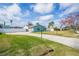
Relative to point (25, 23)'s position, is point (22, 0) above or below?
above

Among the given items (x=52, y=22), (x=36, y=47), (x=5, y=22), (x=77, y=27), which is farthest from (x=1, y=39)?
(x=77, y=27)

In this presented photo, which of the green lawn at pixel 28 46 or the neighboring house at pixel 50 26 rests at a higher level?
the neighboring house at pixel 50 26

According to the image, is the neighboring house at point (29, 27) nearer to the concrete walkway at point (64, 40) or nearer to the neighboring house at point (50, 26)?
the concrete walkway at point (64, 40)

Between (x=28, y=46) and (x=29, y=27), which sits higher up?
(x=29, y=27)

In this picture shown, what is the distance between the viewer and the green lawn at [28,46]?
149 cm

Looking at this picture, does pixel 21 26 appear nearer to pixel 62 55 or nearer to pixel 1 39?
pixel 1 39

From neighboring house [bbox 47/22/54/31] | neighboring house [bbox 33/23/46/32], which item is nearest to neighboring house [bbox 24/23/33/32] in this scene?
neighboring house [bbox 33/23/46/32]

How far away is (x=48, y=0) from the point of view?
1500mm

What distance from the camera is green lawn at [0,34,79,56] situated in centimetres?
149

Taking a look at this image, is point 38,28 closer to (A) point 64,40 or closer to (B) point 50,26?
(B) point 50,26

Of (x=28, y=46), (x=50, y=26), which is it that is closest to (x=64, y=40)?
(x=50, y=26)

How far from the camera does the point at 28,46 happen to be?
4.91 feet

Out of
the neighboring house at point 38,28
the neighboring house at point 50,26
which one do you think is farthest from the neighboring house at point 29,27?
the neighboring house at point 50,26

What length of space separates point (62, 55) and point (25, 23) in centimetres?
37
